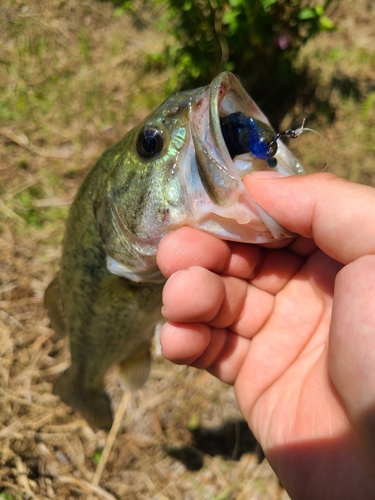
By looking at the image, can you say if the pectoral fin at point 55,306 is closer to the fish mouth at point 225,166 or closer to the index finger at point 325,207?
the fish mouth at point 225,166

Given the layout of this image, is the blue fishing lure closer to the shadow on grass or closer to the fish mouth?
the fish mouth

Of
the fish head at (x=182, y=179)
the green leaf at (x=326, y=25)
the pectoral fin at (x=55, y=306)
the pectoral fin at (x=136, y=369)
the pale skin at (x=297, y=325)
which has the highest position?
the green leaf at (x=326, y=25)

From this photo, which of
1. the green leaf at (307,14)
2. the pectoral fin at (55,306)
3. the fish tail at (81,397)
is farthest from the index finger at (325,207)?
the green leaf at (307,14)

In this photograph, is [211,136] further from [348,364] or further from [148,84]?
[148,84]

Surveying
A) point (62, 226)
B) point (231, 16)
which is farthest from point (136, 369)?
point (231, 16)

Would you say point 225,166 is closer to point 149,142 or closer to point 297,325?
point 149,142

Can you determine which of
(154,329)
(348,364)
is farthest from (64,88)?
(348,364)
